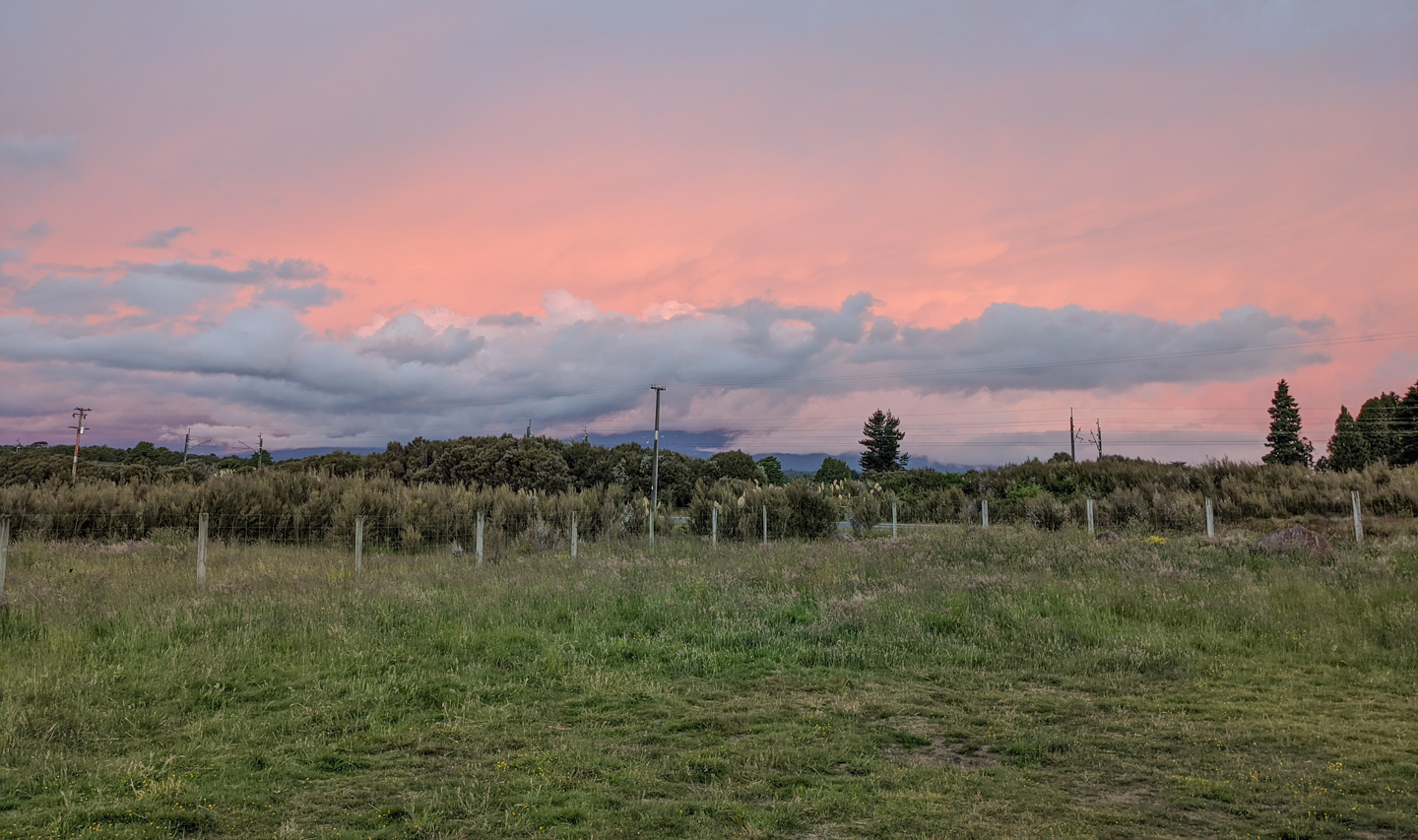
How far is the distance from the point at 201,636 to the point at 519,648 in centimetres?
406

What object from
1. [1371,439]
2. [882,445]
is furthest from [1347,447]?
[882,445]

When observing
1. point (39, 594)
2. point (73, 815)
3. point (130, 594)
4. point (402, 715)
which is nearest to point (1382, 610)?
point (402, 715)

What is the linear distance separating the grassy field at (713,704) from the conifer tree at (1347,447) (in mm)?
53579

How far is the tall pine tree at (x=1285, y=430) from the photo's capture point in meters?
63.4

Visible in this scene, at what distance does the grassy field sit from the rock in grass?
104 centimetres

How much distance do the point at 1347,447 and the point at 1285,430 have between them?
7115 mm

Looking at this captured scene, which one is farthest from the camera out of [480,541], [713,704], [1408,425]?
[1408,425]

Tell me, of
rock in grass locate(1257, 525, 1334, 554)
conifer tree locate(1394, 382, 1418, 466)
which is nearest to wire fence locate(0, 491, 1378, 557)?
rock in grass locate(1257, 525, 1334, 554)

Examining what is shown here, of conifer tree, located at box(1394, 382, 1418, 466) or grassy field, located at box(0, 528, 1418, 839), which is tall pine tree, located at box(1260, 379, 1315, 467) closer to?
conifer tree, located at box(1394, 382, 1418, 466)

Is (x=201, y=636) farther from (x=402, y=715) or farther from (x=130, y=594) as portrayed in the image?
(x=402, y=715)

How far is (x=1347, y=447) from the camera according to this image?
190ft

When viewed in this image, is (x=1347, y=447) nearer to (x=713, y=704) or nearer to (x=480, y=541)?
(x=480, y=541)

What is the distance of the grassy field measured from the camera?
5.45 metres

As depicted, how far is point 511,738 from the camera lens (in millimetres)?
7098
